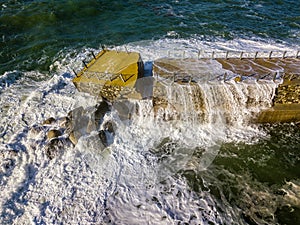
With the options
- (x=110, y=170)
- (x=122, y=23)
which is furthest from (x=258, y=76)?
(x=122, y=23)

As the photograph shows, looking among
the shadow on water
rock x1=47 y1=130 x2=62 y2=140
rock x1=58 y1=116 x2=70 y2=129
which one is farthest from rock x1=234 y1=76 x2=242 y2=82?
rock x1=47 y1=130 x2=62 y2=140

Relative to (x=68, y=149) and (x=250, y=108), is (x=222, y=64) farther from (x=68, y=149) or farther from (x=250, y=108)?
(x=68, y=149)

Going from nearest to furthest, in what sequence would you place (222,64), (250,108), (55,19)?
(250,108)
(222,64)
(55,19)

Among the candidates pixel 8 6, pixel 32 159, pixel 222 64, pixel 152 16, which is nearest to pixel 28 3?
pixel 8 6

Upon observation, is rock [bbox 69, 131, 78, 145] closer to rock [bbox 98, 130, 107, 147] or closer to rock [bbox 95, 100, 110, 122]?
rock [bbox 98, 130, 107, 147]

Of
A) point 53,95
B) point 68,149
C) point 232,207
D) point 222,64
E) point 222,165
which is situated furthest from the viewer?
→ point 53,95

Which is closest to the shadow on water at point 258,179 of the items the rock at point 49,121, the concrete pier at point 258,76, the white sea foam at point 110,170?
the white sea foam at point 110,170
